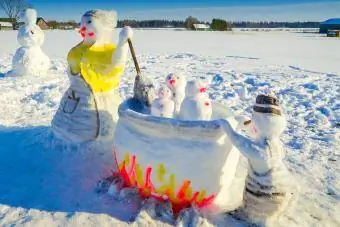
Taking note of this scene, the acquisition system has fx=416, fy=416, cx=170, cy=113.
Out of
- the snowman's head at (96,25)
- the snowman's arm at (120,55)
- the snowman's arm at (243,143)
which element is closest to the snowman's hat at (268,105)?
the snowman's arm at (243,143)

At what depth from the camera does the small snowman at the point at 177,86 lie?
3.25m

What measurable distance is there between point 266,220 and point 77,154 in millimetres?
1795

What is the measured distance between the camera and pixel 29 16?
807 centimetres

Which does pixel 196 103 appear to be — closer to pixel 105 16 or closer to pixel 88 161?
pixel 88 161

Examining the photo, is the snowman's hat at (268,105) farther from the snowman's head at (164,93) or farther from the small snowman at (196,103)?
the snowman's head at (164,93)

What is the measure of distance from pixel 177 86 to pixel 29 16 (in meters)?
5.78

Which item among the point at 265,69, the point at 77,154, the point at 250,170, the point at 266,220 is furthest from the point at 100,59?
the point at 265,69

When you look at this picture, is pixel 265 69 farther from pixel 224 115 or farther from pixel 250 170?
pixel 250 170

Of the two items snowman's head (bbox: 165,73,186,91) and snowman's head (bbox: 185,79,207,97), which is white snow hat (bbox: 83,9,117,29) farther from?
snowman's head (bbox: 185,79,207,97)

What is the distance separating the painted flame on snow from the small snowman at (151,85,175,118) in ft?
1.29

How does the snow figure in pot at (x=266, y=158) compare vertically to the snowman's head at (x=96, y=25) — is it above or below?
below

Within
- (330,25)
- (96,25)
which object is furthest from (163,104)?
(330,25)

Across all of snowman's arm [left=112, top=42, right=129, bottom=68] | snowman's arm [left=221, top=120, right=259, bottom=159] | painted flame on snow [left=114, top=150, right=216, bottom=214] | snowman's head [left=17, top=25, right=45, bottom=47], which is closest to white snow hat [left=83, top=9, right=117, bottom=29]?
snowman's arm [left=112, top=42, right=129, bottom=68]

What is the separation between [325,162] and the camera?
4066 millimetres
